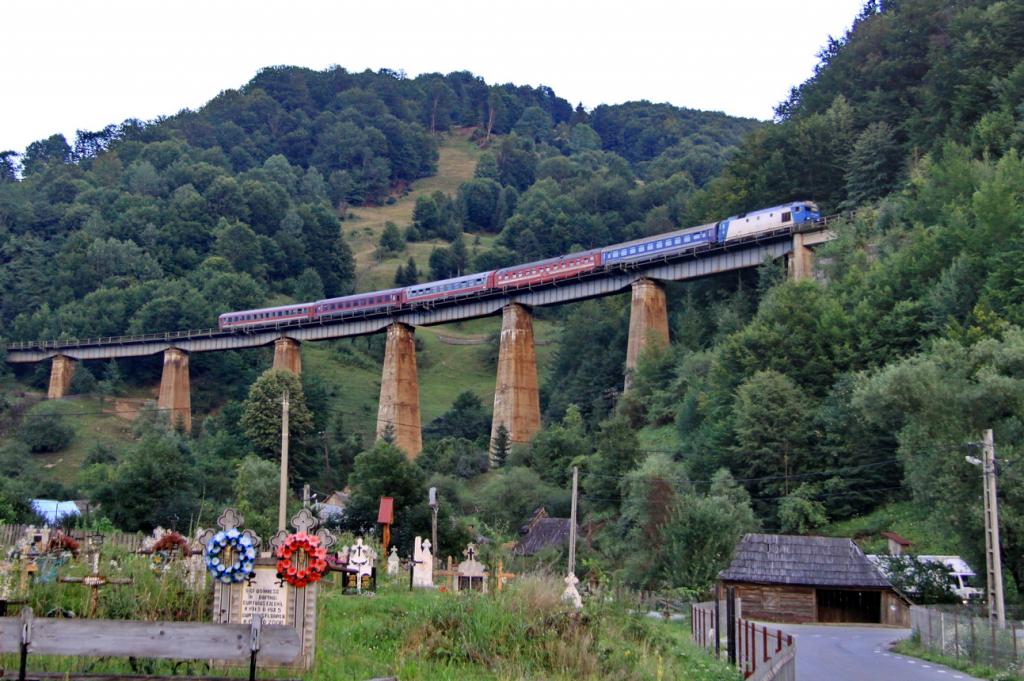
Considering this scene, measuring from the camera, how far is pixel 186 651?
39.8 feet

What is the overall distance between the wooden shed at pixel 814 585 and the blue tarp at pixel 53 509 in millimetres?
31197

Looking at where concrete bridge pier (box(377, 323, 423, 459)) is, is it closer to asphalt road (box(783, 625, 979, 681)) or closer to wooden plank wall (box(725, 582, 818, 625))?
wooden plank wall (box(725, 582, 818, 625))

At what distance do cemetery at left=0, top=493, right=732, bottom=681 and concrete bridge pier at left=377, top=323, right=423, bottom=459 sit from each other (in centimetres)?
6856

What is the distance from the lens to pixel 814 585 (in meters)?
40.0

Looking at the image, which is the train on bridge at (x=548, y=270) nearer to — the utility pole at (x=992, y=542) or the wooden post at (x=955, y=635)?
the utility pole at (x=992, y=542)

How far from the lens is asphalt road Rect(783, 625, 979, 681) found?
22.2 meters

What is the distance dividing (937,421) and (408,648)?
28.9 metres

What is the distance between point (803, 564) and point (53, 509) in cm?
3948

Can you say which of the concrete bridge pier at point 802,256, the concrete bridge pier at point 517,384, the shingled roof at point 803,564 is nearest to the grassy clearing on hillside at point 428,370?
the concrete bridge pier at point 517,384

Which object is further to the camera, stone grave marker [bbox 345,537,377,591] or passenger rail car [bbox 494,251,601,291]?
passenger rail car [bbox 494,251,601,291]

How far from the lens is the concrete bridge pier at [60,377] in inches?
4449

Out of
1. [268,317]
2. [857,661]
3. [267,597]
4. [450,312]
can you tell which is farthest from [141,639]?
[268,317]

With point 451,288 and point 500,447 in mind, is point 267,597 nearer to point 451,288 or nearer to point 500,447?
point 500,447

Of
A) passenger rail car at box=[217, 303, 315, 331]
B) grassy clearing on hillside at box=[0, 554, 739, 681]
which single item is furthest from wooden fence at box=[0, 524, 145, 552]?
passenger rail car at box=[217, 303, 315, 331]
